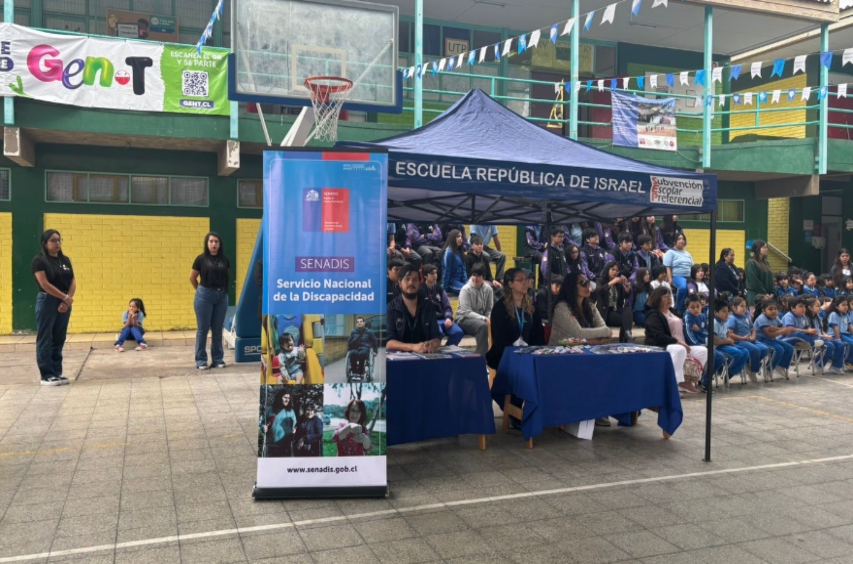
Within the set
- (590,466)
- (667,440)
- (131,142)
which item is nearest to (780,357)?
(667,440)

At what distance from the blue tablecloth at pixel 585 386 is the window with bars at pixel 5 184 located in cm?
1052

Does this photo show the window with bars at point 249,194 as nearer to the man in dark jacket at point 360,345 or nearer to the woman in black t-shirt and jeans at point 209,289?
the woman in black t-shirt and jeans at point 209,289

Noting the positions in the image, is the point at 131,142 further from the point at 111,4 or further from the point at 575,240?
the point at 575,240

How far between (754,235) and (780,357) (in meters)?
9.34

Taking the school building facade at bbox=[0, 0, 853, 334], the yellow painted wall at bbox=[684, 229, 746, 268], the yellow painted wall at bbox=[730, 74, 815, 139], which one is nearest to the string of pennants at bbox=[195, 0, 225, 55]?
the school building facade at bbox=[0, 0, 853, 334]

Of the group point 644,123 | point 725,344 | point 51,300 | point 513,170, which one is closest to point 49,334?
point 51,300

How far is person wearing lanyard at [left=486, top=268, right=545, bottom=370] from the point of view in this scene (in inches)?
279

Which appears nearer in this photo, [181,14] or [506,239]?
[181,14]

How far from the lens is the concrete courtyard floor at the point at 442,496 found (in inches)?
167

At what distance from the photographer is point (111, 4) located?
14.0m

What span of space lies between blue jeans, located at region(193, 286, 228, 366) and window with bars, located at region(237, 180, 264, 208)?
14.9 feet

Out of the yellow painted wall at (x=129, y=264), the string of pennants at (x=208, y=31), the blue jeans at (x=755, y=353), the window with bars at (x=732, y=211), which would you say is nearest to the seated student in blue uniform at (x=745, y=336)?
the blue jeans at (x=755, y=353)

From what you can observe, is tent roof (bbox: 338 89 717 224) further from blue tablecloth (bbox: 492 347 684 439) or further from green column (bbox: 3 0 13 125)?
green column (bbox: 3 0 13 125)

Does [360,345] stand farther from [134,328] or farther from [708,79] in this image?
[708,79]
